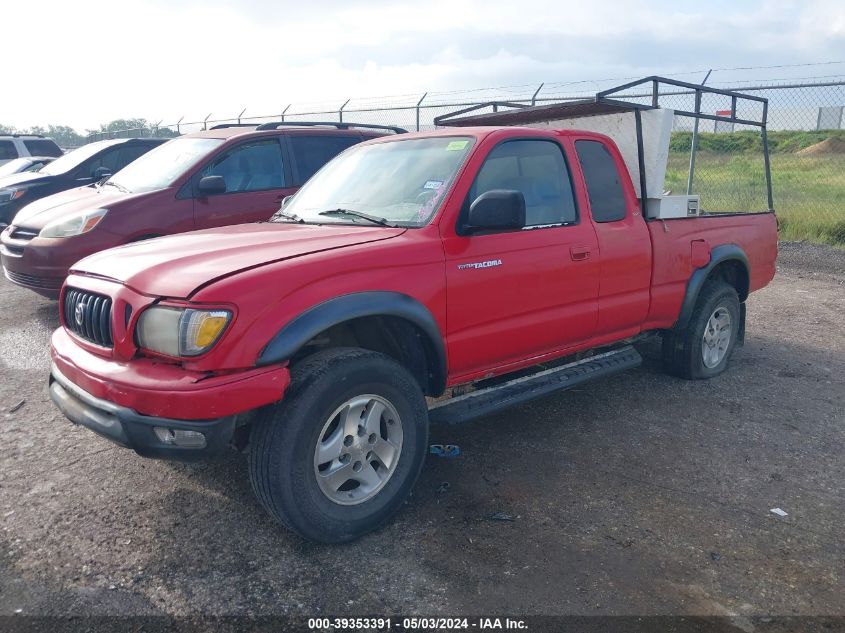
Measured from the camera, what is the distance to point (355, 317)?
313 centimetres

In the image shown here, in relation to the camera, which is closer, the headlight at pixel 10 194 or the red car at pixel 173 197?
the red car at pixel 173 197

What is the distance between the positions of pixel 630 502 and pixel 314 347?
5.93 feet

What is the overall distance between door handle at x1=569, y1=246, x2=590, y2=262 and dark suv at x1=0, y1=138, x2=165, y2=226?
7781 mm

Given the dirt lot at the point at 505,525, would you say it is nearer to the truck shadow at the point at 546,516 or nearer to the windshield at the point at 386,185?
the truck shadow at the point at 546,516

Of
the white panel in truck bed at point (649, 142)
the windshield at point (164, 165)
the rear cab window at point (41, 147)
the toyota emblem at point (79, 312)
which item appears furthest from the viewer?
the rear cab window at point (41, 147)

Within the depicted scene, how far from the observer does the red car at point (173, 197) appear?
6.40m

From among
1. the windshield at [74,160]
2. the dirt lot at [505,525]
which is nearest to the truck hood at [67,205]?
the dirt lot at [505,525]

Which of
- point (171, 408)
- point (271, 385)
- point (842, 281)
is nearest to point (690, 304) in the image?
point (271, 385)

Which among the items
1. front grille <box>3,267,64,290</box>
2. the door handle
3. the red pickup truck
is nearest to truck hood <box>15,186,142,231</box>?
front grille <box>3,267,64,290</box>

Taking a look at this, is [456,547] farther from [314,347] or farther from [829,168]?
[829,168]

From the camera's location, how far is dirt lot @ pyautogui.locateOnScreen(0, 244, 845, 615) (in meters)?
2.80

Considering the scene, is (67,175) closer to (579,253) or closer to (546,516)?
(579,253)

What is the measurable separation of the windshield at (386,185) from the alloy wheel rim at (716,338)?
9.00ft

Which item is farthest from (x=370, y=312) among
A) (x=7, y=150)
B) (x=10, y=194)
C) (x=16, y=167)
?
(x=7, y=150)
